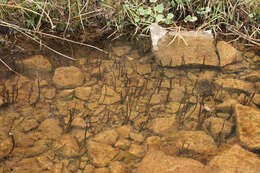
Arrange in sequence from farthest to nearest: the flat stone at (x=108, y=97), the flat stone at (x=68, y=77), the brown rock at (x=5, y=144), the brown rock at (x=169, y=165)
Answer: the flat stone at (x=68, y=77)
the flat stone at (x=108, y=97)
the brown rock at (x=5, y=144)
the brown rock at (x=169, y=165)

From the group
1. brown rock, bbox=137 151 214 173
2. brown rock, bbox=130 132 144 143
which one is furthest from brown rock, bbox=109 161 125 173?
brown rock, bbox=130 132 144 143

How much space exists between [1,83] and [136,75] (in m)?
1.27

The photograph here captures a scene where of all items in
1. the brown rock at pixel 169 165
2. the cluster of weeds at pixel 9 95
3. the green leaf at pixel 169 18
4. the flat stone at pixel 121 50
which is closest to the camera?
the brown rock at pixel 169 165

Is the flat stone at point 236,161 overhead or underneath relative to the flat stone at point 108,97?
underneath

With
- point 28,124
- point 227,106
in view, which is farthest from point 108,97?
point 227,106

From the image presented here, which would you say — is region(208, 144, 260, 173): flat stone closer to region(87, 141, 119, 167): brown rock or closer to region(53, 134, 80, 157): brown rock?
region(87, 141, 119, 167): brown rock

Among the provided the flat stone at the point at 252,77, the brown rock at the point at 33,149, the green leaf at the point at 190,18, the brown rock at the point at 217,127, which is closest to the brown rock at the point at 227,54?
the flat stone at the point at 252,77

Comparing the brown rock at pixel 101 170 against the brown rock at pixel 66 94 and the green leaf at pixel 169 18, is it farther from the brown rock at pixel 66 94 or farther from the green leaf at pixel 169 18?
the green leaf at pixel 169 18

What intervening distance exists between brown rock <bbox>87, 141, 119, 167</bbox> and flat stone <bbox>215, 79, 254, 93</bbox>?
1298 mm

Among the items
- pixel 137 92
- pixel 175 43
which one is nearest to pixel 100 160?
pixel 137 92

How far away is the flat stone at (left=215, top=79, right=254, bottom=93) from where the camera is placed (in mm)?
2727

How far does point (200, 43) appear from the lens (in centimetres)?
315

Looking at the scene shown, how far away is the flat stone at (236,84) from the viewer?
2727mm

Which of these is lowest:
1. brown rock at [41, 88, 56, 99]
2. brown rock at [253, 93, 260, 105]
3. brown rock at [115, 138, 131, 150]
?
brown rock at [115, 138, 131, 150]
